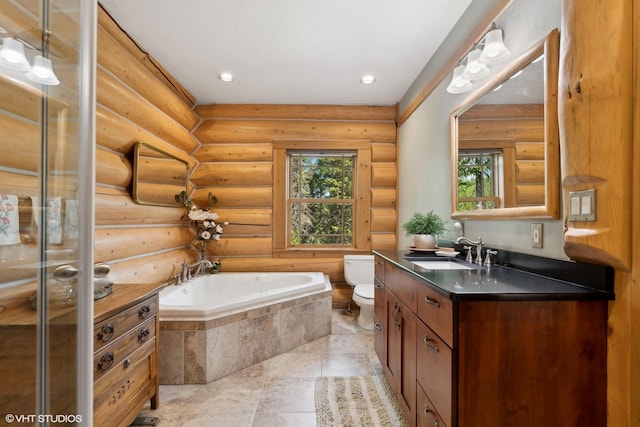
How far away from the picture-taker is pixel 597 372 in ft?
3.20

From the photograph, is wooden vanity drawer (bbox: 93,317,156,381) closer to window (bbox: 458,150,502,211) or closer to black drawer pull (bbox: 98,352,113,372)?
black drawer pull (bbox: 98,352,113,372)

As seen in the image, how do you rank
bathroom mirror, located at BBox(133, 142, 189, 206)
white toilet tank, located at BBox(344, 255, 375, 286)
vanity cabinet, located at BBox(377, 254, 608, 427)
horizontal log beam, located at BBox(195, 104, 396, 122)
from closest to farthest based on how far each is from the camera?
vanity cabinet, located at BBox(377, 254, 608, 427)
bathroom mirror, located at BBox(133, 142, 189, 206)
white toilet tank, located at BBox(344, 255, 375, 286)
horizontal log beam, located at BBox(195, 104, 396, 122)

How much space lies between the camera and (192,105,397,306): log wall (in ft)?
11.7

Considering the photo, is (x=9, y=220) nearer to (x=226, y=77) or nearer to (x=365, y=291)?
(x=226, y=77)

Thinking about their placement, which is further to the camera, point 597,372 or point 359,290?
point 359,290

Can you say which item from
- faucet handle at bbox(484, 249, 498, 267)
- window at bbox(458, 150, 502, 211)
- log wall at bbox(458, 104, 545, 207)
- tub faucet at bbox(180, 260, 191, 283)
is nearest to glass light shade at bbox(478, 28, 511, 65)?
log wall at bbox(458, 104, 545, 207)

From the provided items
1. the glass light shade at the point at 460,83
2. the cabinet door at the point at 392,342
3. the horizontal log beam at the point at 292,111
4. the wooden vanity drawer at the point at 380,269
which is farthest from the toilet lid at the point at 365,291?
the horizontal log beam at the point at 292,111

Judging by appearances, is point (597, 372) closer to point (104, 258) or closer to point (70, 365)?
point (70, 365)

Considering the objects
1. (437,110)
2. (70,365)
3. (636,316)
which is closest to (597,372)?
(636,316)

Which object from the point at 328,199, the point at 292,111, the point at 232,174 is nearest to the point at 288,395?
the point at 328,199

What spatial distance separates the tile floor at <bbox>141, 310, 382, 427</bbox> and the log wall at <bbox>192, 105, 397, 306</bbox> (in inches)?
43.8

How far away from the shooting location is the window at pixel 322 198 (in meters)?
3.76

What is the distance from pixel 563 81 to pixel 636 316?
2.80 feet

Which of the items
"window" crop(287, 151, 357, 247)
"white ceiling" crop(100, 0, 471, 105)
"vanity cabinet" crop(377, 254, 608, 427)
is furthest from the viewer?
"window" crop(287, 151, 357, 247)
